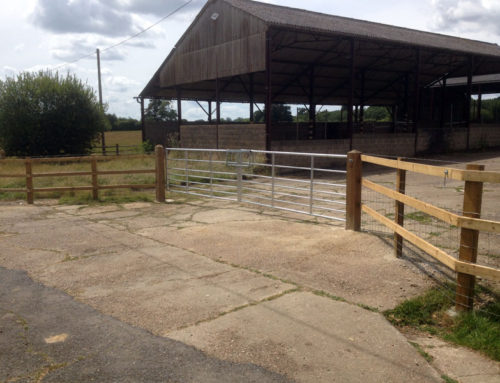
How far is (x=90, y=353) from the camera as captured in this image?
11.0 feet

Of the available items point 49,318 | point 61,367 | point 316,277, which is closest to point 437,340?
point 316,277

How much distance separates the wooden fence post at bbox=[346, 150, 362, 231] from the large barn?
33.4 ft

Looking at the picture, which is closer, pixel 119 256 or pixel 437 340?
pixel 437 340

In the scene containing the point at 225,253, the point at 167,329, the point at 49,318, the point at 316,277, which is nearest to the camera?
the point at 167,329

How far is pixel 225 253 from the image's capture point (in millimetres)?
6016

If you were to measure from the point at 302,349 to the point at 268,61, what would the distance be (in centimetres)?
1433

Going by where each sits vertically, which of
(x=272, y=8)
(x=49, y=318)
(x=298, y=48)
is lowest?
(x=49, y=318)

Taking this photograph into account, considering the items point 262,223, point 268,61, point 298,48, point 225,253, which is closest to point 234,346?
point 225,253

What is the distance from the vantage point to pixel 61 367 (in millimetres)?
3162

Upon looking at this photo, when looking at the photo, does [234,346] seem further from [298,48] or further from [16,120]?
[16,120]

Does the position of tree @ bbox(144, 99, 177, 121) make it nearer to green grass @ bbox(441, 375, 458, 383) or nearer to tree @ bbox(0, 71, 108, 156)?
tree @ bbox(0, 71, 108, 156)

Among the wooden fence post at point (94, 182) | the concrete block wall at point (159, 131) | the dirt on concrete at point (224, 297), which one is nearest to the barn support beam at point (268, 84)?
the wooden fence post at point (94, 182)

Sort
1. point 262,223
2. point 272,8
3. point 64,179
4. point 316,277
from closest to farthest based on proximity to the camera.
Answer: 1. point 316,277
2. point 262,223
3. point 64,179
4. point 272,8

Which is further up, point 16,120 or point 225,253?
point 16,120
